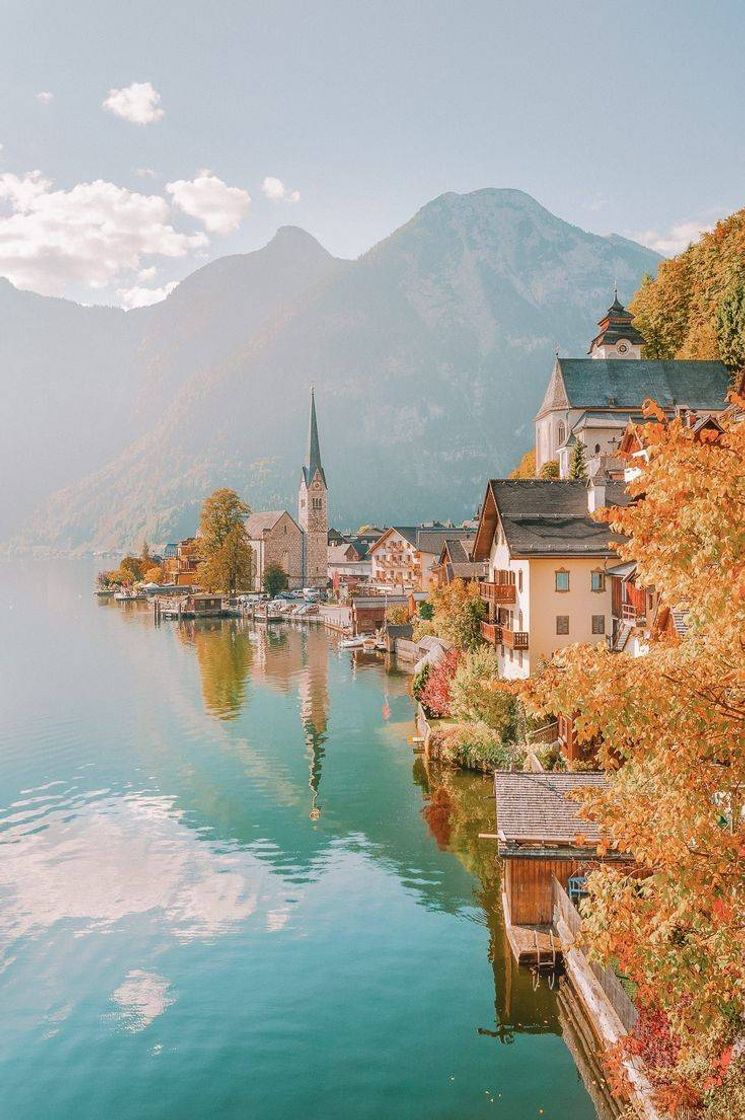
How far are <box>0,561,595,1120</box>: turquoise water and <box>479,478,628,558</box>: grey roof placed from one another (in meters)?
12.3

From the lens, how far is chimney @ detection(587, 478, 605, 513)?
3997 cm

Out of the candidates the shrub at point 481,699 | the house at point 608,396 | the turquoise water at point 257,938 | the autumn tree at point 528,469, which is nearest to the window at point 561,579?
the shrub at point 481,699

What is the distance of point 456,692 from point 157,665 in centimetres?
4569

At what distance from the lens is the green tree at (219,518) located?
435ft

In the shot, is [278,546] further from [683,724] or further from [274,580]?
[683,724]

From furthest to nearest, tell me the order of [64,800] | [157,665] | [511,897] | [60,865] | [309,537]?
[309,537], [157,665], [64,800], [60,865], [511,897]

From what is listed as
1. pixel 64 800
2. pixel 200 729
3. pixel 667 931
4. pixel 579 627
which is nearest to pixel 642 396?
pixel 579 627

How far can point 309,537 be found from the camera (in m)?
155

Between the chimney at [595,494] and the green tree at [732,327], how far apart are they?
4517 centimetres

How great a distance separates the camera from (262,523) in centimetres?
15412

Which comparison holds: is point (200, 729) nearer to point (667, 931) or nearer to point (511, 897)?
point (511, 897)

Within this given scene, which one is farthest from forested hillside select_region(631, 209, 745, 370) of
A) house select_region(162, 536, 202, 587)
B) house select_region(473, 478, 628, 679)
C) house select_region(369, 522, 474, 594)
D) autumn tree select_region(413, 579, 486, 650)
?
house select_region(162, 536, 202, 587)

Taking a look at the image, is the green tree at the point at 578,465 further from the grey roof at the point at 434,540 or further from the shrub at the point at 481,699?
the grey roof at the point at 434,540

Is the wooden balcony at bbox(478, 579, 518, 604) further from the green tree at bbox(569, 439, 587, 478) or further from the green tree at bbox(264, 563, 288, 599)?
the green tree at bbox(264, 563, 288, 599)
